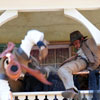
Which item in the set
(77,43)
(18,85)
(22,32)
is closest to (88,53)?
(77,43)

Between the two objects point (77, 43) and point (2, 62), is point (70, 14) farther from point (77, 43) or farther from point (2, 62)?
point (2, 62)

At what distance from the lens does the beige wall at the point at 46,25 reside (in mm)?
9289

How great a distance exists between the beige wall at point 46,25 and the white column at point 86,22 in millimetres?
1244

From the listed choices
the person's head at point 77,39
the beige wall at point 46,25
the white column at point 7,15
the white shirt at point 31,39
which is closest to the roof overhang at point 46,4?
the white column at point 7,15

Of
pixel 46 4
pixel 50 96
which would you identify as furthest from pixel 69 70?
pixel 46 4

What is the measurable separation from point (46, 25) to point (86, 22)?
1756 millimetres

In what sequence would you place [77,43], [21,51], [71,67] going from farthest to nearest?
[77,43] < [71,67] < [21,51]

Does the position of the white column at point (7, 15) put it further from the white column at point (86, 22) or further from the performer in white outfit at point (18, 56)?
the white column at point (86, 22)

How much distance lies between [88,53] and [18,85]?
1.17 meters

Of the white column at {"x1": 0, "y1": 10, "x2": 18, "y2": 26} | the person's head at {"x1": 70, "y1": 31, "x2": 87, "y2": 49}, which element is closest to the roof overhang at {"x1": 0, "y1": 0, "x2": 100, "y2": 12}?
the white column at {"x1": 0, "y1": 10, "x2": 18, "y2": 26}

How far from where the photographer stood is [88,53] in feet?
26.7

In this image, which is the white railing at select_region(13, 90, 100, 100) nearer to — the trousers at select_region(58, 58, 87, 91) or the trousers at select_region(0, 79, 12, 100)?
the trousers at select_region(58, 58, 87, 91)

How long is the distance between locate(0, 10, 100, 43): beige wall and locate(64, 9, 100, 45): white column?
4.08ft

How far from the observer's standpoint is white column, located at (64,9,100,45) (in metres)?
7.77
